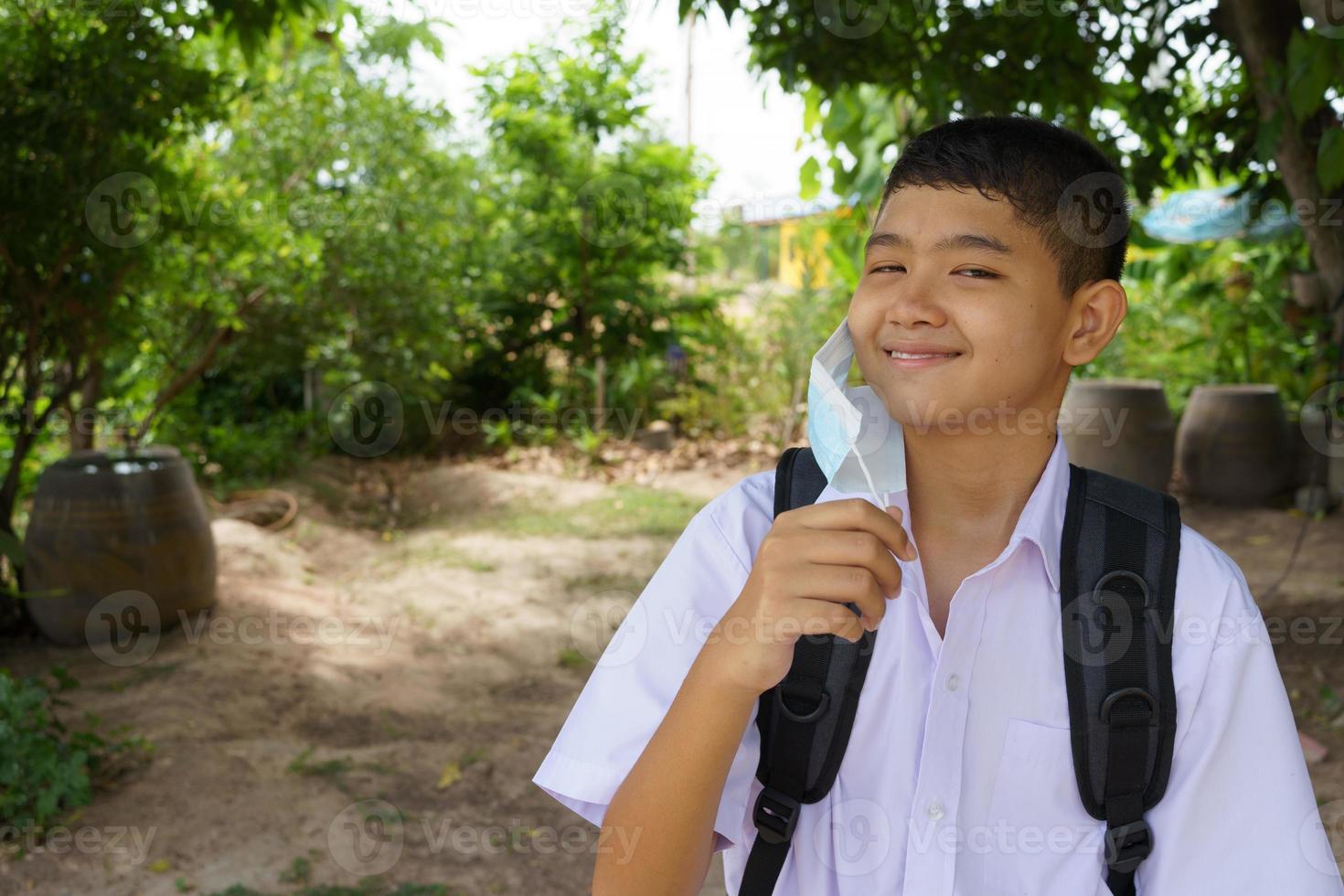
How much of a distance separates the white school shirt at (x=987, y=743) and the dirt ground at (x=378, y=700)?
201 centimetres

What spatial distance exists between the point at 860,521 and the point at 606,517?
6.66 meters

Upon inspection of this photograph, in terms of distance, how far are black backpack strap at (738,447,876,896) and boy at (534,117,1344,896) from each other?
0.05m

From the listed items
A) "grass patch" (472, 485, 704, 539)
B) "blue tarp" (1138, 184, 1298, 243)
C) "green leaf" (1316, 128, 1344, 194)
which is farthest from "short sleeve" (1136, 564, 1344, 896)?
"blue tarp" (1138, 184, 1298, 243)

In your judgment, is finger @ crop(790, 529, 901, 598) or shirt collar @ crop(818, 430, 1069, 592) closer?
finger @ crop(790, 529, 901, 598)

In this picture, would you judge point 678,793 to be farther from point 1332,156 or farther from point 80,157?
point 80,157

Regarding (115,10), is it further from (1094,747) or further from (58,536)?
(1094,747)

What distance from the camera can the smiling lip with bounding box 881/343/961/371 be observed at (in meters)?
1.39

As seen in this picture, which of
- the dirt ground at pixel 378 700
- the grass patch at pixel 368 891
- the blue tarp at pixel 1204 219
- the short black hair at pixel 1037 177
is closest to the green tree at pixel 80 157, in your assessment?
the dirt ground at pixel 378 700

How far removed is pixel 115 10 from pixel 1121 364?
28.6 ft

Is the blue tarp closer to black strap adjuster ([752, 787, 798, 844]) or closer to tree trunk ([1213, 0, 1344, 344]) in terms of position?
tree trunk ([1213, 0, 1344, 344])

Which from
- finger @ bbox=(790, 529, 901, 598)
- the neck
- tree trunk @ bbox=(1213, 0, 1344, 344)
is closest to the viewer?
finger @ bbox=(790, 529, 901, 598)

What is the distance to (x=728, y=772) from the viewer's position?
53.1 inches

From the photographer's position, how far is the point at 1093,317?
1544mm

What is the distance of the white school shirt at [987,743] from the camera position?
A: 128 centimetres
